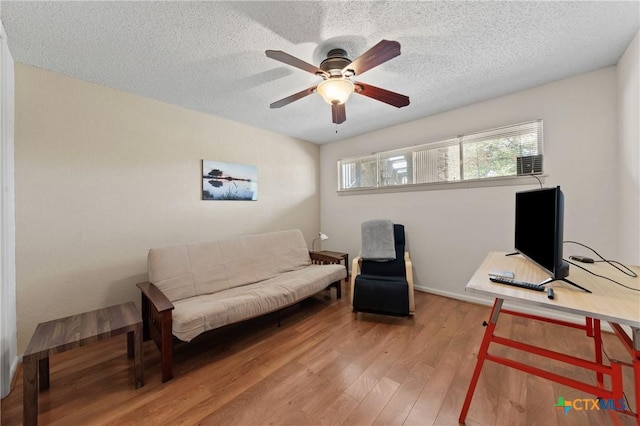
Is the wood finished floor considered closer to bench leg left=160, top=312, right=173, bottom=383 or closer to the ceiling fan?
bench leg left=160, top=312, right=173, bottom=383

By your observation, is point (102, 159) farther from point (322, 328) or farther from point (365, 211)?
point (365, 211)

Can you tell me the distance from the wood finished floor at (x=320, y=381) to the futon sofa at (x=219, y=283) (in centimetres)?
27

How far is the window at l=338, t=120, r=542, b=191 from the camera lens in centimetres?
258

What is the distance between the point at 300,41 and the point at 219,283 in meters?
2.35

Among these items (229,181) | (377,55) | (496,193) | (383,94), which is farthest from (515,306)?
(229,181)

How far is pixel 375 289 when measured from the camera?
2.56m

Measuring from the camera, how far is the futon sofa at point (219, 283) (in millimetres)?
1816

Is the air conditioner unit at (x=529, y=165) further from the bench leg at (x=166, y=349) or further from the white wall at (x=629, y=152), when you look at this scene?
the bench leg at (x=166, y=349)

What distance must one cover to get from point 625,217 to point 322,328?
2.85 meters

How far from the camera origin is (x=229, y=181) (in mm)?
3258

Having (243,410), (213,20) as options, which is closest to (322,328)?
(243,410)

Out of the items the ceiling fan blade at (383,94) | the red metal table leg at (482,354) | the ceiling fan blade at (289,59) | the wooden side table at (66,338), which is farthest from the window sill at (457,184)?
the wooden side table at (66,338)

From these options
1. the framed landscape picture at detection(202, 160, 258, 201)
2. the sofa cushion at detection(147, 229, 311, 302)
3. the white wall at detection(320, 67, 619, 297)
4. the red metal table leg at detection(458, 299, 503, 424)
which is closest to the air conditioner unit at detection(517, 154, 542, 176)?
the white wall at detection(320, 67, 619, 297)

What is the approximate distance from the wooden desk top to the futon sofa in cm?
174
